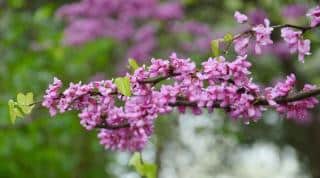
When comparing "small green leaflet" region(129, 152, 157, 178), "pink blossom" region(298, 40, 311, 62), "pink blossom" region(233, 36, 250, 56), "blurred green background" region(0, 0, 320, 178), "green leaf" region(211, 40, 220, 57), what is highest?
"blurred green background" region(0, 0, 320, 178)

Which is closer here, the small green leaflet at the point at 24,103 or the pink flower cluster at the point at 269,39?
the pink flower cluster at the point at 269,39

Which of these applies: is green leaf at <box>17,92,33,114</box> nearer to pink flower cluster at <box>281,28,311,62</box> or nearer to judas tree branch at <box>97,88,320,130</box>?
judas tree branch at <box>97,88,320,130</box>

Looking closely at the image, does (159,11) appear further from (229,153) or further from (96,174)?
(229,153)

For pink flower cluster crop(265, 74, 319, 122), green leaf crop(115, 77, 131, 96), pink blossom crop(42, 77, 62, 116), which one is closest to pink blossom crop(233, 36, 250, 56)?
pink flower cluster crop(265, 74, 319, 122)

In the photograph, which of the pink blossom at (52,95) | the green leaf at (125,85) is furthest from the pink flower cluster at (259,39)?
the pink blossom at (52,95)

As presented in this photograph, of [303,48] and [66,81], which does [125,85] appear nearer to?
[303,48]

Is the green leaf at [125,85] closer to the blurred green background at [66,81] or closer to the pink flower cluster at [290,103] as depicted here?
the pink flower cluster at [290,103]
